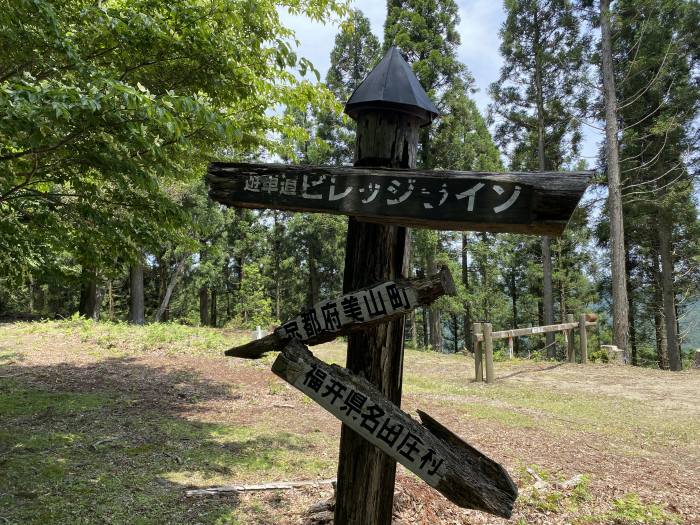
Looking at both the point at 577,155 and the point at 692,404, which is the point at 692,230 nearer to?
the point at 577,155

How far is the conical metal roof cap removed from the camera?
2.49 metres

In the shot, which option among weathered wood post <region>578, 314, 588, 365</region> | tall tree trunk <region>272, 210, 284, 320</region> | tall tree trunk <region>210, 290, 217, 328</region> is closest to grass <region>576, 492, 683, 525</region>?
weathered wood post <region>578, 314, 588, 365</region>

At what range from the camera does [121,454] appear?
16.7 ft

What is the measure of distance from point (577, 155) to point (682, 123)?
3.69m

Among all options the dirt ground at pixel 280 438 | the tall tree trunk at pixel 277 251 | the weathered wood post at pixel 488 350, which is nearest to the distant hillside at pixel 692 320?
the dirt ground at pixel 280 438

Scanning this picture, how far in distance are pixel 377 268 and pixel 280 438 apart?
4.17 metres

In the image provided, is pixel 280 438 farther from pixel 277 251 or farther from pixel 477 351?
pixel 277 251

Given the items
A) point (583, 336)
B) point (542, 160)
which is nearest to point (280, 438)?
point (583, 336)

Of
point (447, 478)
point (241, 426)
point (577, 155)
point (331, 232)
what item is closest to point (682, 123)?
point (577, 155)

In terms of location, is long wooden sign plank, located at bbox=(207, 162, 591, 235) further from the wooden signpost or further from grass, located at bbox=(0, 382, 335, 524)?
grass, located at bbox=(0, 382, 335, 524)

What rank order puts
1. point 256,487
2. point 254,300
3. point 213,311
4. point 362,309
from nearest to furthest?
point 362,309, point 256,487, point 254,300, point 213,311

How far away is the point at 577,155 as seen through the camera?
64.5ft

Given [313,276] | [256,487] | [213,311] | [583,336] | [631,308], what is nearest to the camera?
[256,487]

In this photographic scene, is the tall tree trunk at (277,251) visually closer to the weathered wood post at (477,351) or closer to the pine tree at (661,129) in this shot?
the pine tree at (661,129)
